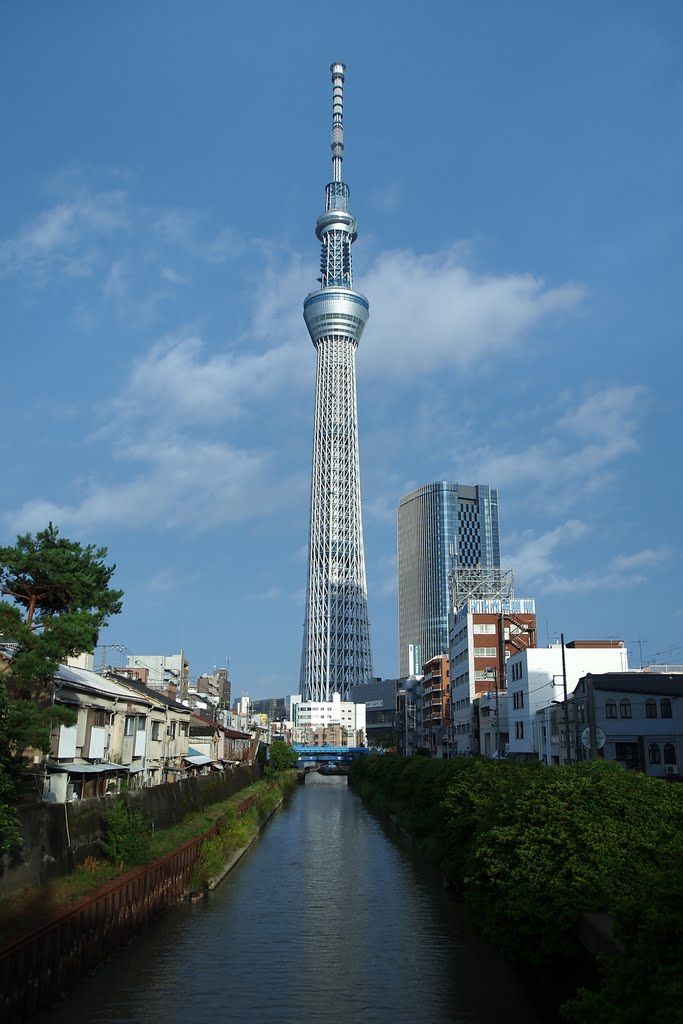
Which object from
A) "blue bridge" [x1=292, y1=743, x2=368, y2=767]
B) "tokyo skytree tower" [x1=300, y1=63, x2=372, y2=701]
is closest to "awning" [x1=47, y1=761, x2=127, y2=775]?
"blue bridge" [x1=292, y1=743, x2=368, y2=767]

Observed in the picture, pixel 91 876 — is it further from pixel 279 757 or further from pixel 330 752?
pixel 330 752

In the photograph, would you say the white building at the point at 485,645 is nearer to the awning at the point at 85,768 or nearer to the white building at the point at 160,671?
the white building at the point at 160,671

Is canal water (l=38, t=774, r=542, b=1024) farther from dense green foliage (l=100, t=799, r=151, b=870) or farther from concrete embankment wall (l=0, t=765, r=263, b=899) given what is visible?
concrete embankment wall (l=0, t=765, r=263, b=899)

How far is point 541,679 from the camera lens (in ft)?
200

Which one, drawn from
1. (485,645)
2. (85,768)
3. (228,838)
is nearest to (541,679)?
(485,645)

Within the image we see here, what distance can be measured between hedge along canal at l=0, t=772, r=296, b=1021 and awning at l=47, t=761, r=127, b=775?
443cm

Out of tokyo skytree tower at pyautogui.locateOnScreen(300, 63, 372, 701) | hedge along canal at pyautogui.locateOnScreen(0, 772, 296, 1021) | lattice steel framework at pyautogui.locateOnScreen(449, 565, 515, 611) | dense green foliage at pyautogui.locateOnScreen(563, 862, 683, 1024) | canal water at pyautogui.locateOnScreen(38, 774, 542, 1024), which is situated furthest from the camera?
tokyo skytree tower at pyautogui.locateOnScreen(300, 63, 372, 701)

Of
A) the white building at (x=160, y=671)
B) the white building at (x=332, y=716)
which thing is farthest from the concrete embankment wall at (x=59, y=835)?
the white building at (x=332, y=716)

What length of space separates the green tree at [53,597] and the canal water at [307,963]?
8.76 m

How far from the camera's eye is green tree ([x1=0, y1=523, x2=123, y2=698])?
25.5 metres

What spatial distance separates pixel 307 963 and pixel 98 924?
5629 millimetres

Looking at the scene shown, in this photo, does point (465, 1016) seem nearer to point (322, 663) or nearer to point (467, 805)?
point (467, 805)

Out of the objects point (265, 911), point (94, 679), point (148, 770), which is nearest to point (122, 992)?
point (265, 911)

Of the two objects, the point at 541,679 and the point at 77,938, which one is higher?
the point at 541,679
